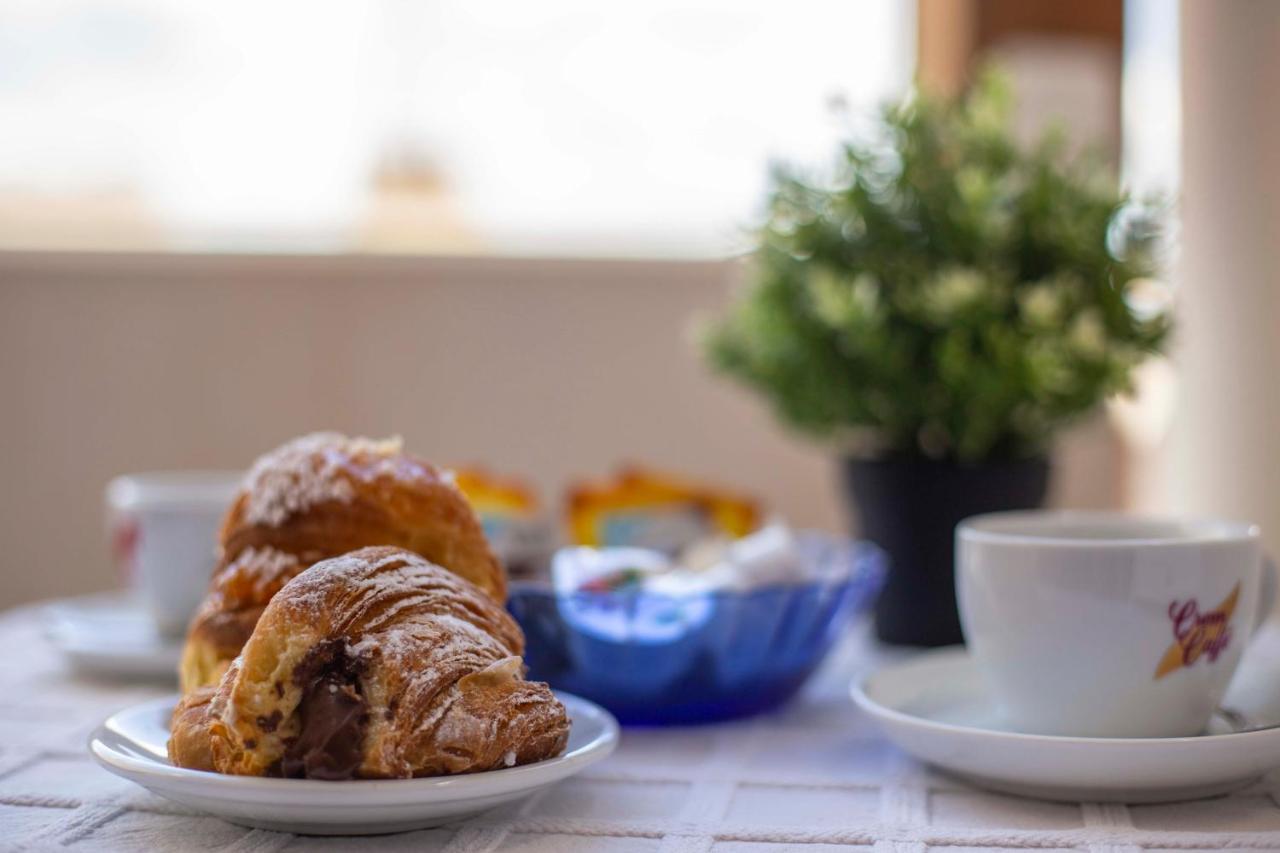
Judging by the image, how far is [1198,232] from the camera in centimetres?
152

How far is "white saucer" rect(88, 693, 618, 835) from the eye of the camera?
47 cm

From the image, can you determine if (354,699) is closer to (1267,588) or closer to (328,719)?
(328,719)

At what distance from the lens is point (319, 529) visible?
23.6 inches

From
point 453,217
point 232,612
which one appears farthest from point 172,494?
point 453,217

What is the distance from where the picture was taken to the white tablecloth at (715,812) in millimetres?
507

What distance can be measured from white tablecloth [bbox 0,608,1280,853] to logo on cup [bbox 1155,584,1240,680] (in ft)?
0.20

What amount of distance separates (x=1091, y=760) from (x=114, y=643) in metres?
0.63

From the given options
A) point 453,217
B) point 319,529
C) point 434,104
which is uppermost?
point 434,104

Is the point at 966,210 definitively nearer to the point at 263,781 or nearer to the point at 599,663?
the point at 599,663

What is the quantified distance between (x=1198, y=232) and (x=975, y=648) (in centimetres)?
104

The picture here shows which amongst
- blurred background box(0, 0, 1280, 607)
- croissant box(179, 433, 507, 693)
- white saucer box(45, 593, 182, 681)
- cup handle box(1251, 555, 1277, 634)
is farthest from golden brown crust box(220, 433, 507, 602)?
blurred background box(0, 0, 1280, 607)

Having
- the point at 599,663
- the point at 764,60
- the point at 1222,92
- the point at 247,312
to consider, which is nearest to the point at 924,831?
the point at 599,663

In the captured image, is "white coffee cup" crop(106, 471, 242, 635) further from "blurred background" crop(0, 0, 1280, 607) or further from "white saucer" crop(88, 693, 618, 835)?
"blurred background" crop(0, 0, 1280, 607)

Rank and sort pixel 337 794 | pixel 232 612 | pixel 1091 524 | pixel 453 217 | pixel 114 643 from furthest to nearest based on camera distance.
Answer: pixel 453 217 → pixel 114 643 → pixel 1091 524 → pixel 232 612 → pixel 337 794
